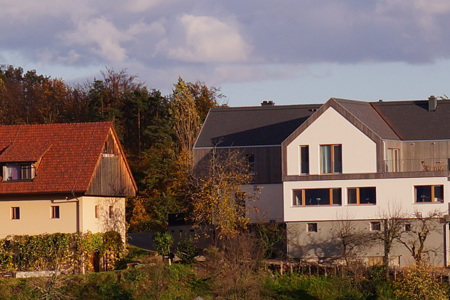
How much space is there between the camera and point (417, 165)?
5244cm

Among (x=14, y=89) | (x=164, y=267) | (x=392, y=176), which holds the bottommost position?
(x=164, y=267)

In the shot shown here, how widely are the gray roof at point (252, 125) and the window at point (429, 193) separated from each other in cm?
946

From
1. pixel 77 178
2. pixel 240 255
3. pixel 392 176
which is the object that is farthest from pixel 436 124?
pixel 77 178

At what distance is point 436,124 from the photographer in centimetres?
5569

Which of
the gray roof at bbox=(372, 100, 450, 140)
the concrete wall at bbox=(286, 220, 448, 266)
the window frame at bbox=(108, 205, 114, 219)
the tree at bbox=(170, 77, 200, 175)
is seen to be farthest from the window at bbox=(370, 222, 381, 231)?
the tree at bbox=(170, 77, 200, 175)

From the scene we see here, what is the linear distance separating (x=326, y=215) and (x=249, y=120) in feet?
33.2

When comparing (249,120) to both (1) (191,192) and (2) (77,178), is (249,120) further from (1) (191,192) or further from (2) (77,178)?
(2) (77,178)

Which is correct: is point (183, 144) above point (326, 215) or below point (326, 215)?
above

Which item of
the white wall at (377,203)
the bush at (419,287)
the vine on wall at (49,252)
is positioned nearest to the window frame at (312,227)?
the white wall at (377,203)

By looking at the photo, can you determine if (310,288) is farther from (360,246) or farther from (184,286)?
(184,286)

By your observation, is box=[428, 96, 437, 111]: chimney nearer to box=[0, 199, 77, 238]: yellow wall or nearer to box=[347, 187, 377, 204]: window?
box=[347, 187, 377, 204]: window

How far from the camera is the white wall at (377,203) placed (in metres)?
49.7

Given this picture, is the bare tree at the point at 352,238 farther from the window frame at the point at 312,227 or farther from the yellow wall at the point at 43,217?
the yellow wall at the point at 43,217

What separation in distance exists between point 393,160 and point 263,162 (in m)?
7.59
